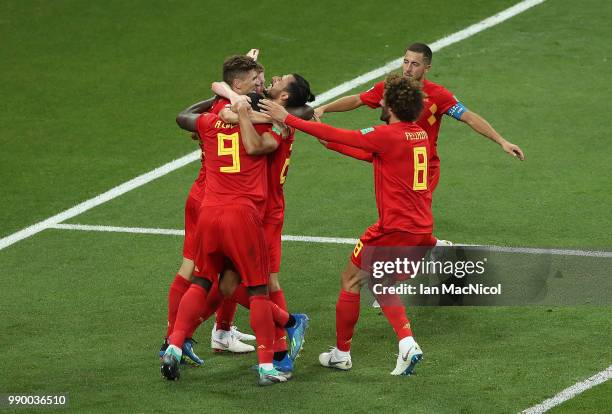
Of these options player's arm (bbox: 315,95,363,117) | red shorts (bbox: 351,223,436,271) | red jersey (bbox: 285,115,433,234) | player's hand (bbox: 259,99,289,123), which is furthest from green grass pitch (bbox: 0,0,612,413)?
player's hand (bbox: 259,99,289,123)

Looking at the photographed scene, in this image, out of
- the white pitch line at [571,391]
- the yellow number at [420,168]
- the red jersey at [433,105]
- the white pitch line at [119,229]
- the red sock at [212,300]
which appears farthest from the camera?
the white pitch line at [119,229]

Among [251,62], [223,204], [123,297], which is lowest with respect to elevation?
[123,297]

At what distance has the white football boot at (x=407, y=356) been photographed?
870 cm

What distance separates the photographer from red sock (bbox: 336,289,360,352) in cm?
903

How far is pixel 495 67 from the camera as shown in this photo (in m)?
16.4

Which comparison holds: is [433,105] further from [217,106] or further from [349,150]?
[217,106]

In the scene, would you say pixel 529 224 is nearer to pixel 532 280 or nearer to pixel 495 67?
pixel 532 280

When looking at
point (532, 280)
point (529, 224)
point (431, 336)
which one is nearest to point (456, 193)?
point (529, 224)

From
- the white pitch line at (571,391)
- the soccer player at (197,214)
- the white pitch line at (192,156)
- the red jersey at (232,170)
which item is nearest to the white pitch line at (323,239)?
the white pitch line at (192,156)

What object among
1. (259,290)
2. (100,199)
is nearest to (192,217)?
(259,290)

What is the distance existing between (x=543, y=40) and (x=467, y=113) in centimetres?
735

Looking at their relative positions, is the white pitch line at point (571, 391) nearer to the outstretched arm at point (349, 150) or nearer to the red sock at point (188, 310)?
the outstretched arm at point (349, 150)

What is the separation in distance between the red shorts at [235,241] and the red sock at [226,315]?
31.6 inches

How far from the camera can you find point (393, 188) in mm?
8875
